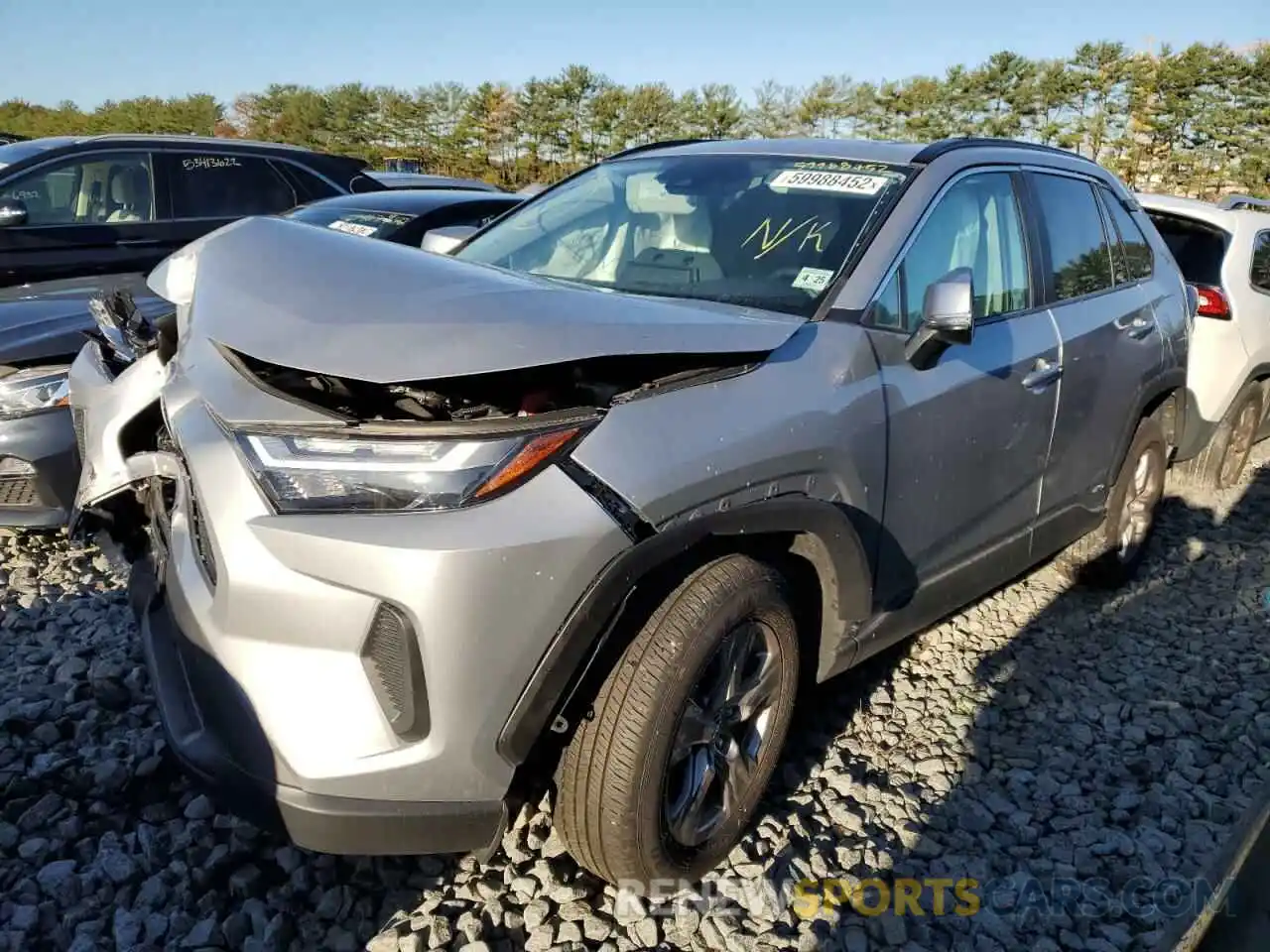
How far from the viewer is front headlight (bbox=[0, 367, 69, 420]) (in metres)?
3.48

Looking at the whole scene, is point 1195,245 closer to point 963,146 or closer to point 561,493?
point 963,146

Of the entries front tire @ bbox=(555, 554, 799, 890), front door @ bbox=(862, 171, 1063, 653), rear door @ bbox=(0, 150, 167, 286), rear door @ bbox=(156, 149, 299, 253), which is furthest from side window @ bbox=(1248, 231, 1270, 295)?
rear door @ bbox=(0, 150, 167, 286)

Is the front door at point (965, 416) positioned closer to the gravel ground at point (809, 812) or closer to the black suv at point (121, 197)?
the gravel ground at point (809, 812)

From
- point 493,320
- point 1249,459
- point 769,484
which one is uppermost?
point 493,320

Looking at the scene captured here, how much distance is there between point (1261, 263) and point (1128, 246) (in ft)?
7.13

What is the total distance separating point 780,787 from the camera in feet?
8.79

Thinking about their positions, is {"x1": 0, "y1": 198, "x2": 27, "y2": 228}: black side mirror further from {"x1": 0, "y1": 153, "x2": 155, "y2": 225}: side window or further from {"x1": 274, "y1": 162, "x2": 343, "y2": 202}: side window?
{"x1": 274, "y1": 162, "x2": 343, "y2": 202}: side window

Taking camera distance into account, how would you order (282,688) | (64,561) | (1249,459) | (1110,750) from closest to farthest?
(282,688) < (1110,750) < (64,561) < (1249,459)

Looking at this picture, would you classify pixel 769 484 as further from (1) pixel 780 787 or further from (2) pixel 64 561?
(2) pixel 64 561

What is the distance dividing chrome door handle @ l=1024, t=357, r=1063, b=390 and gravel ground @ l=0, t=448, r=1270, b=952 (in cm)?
105

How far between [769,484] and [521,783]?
2.67 ft

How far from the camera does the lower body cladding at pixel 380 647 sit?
1.67m

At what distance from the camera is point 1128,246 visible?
3.96 m

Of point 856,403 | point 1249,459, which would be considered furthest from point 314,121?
point 856,403
